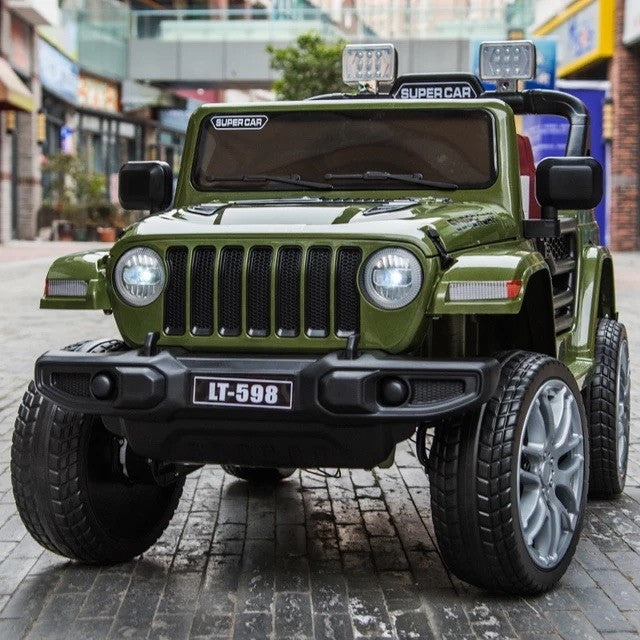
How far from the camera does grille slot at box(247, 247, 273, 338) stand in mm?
4434

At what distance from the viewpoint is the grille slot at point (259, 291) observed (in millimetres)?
4434

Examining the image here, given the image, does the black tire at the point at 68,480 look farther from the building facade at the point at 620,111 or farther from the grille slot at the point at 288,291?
the building facade at the point at 620,111

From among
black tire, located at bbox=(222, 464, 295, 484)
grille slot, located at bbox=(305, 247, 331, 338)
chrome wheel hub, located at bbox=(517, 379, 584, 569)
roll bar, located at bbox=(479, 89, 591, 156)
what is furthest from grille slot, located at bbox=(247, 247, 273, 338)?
roll bar, located at bbox=(479, 89, 591, 156)

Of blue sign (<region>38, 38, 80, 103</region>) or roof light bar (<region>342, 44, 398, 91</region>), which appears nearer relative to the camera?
roof light bar (<region>342, 44, 398, 91</region>)

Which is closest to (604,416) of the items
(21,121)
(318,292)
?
(318,292)

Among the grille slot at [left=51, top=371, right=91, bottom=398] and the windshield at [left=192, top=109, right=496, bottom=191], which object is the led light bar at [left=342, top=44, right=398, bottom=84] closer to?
the windshield at [left=192, top=109, right=496, bottom=191]

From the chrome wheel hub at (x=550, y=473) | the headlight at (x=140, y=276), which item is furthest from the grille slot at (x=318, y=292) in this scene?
the chrome wheel hub at (x=550, y=473)

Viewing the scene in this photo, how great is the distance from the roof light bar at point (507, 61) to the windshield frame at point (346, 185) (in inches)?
36.4

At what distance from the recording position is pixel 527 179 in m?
5.85

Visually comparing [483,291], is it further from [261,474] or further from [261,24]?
[261,24]

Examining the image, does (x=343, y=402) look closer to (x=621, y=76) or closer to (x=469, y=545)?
(x=469, y=545)

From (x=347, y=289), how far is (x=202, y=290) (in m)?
0.49

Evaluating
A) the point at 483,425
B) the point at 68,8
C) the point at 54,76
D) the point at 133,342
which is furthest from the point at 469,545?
the point at 68,8

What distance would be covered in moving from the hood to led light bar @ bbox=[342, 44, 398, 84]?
4.97 ft
